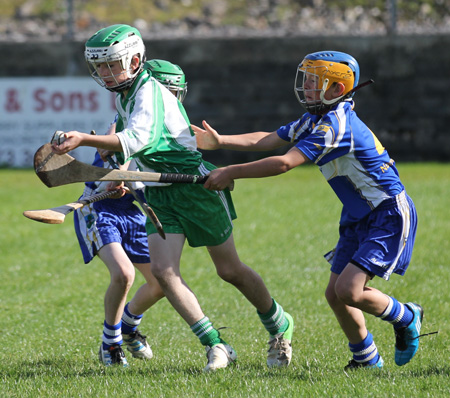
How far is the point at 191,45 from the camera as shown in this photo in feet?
51.6

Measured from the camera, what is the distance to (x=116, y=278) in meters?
5.12

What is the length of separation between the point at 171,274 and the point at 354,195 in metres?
1.13

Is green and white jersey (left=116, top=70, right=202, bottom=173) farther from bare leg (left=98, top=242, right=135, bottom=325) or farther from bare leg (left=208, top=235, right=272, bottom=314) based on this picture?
bare leg (left=98, top=242, right=135, bottom=325)

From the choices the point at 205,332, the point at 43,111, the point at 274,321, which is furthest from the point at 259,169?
the point at 43,111

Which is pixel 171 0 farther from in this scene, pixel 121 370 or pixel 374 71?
pixel 121 370

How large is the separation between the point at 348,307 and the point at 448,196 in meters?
7.56

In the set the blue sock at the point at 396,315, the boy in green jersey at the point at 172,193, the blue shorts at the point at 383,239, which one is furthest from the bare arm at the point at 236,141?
the blue sock at the point at 396,315

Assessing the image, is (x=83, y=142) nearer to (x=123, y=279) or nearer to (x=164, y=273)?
(x=164, y=273)

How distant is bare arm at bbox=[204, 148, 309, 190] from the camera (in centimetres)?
432

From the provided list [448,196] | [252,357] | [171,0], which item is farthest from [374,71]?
[252,357]

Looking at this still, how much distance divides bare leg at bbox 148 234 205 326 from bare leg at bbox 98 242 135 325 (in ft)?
1.62

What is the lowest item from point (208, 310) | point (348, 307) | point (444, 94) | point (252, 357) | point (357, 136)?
point (444, 94)

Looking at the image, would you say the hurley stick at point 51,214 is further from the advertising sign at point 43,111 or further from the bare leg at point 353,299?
the advertising sign at point 43,111

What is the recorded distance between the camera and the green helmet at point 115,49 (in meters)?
4.46
